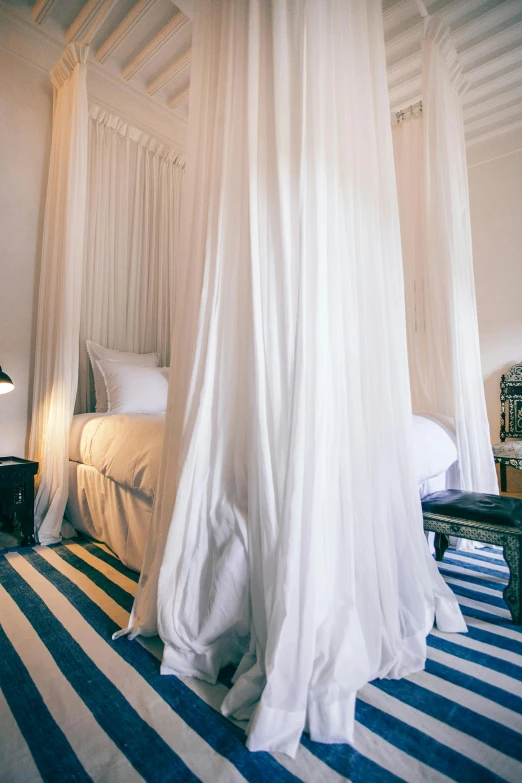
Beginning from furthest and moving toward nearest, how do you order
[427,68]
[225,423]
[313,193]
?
[427,68] → [225,423] → [313,193]

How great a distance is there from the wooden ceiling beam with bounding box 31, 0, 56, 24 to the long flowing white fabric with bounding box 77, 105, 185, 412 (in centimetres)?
55

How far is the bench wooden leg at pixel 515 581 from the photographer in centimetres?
157

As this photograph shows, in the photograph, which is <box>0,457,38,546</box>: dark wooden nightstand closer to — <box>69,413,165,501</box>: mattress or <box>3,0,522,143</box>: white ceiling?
<box>69,413,165,501</box>: mattress

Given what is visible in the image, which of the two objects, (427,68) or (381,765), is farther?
(427,68)

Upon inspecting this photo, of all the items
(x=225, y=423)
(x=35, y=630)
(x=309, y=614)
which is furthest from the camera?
(x=35, y=630)

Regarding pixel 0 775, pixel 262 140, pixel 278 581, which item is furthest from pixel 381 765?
pixel 262 140

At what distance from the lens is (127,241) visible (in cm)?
341

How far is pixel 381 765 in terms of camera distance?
94cm

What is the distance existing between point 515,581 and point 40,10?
4.30m

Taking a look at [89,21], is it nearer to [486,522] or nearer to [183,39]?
[183,39]

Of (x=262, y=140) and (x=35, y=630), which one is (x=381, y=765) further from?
(x=262, y=140)

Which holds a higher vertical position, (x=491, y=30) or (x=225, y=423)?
(x=491, y=30)

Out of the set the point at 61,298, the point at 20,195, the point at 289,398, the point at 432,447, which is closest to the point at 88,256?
the point at 20,195

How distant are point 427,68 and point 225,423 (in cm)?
277
